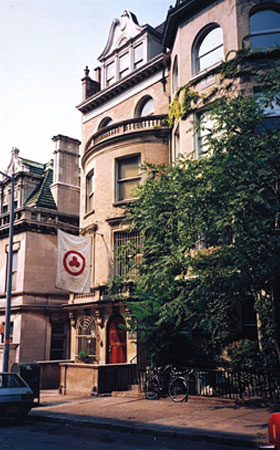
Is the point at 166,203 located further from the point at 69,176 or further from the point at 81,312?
the point at 69,176

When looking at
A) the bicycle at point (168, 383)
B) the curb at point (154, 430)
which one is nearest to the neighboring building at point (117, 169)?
the bicycle at point (168, 383)

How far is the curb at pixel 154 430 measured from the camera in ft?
30.4

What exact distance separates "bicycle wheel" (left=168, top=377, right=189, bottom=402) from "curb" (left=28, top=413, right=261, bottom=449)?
11.8ft

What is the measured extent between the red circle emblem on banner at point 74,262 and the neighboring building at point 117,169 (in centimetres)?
185

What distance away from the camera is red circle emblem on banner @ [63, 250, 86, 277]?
19.7 metres

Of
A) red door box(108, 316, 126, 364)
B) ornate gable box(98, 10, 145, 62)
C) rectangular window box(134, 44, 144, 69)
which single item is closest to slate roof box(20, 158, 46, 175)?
ornate gable box(98, 10, 145, 62)

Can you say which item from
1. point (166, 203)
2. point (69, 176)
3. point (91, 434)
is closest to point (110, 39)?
point (69, 176)

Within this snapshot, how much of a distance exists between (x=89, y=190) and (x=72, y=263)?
22.4 ft

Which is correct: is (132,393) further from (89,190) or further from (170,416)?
(89,190)

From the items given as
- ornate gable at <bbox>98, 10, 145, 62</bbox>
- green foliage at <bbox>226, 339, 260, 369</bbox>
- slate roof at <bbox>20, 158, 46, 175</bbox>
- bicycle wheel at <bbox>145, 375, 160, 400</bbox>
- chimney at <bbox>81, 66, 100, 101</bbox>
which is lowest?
bicycle wheel at <bbox>145, 375, 160, 400</bbox>

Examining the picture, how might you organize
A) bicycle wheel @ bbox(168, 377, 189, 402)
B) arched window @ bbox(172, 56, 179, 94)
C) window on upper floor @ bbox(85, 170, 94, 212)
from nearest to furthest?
bicycle wheel @ bbox(168, 377, 189, 402) → arched window @ bbox(172, 56, 179, 94) → window on upper floor @ bbox(85, 170, 94, 212)

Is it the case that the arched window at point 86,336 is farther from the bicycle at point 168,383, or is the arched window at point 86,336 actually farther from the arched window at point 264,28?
the arched window at point 264,28

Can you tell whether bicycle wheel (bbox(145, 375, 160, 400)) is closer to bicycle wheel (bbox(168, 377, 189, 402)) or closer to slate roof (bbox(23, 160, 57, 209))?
bicycle wheel (bbox(168, 377, 189, 402))

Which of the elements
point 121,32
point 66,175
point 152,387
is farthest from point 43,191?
point 152,387
